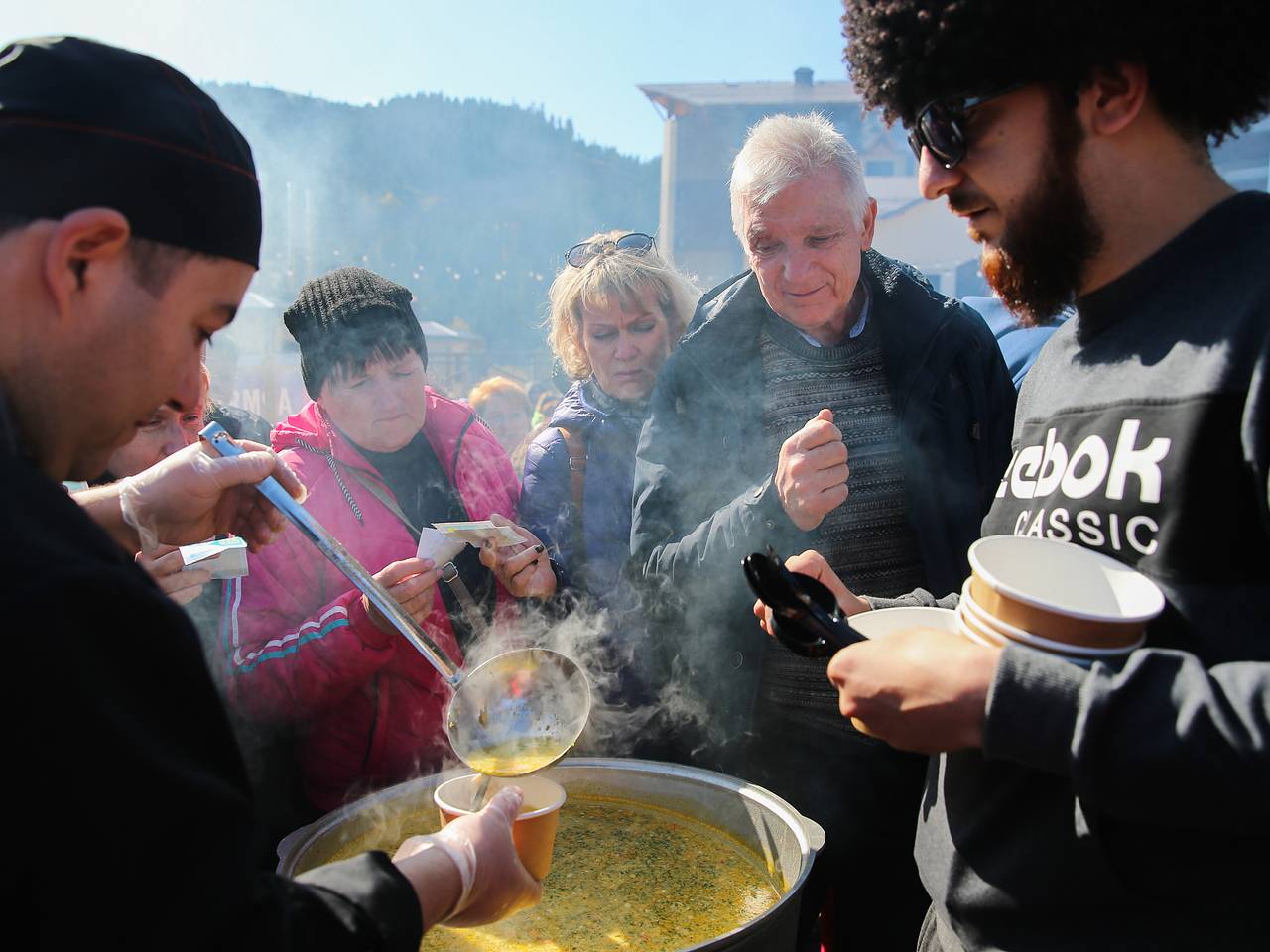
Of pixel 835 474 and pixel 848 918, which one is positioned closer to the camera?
pixel 835 474

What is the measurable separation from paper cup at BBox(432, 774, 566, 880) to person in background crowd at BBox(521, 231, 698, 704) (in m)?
0.96

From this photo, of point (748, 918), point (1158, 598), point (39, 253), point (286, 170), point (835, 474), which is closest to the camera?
point (39, 253)

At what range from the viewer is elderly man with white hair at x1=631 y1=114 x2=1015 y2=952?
102 inches

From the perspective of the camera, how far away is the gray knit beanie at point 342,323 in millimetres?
2934

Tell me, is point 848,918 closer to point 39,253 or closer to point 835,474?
point 835,474

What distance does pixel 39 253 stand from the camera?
1.01 meters

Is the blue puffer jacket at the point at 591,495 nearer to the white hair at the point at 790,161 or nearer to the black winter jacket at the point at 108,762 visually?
the white hair at the point at 790,161

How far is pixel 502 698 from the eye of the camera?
2.21 metres

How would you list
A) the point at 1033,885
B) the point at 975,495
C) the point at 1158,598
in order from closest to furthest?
the point at 1158,598 < the point at 1033,885 < the point at 975,495

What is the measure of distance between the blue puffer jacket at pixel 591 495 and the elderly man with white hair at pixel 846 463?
0.33m

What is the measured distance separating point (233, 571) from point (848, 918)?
2.09 meters

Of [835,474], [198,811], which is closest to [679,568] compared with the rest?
[835,474]

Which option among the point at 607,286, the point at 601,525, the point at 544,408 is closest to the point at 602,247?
the point at 607,286

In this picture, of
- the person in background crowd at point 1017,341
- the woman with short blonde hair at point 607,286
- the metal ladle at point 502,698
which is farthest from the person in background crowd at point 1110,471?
the woman with short blonde hair at point 607,286
